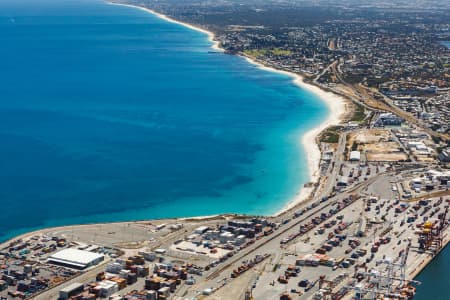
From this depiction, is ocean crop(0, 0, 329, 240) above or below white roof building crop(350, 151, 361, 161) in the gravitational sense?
below

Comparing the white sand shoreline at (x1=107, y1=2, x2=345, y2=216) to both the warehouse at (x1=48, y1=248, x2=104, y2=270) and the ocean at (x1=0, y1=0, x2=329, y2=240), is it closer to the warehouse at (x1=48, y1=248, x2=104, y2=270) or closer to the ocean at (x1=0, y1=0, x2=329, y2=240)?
the ocean at (x1=0, y1=0, x2=329, y2=240)

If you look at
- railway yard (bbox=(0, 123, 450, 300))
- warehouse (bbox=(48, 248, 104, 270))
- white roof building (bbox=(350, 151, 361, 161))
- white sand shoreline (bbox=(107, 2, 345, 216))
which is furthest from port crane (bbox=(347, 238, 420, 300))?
white roof building (bbox=(350, 151, 361, 161))

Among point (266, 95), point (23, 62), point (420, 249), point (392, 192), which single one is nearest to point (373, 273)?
point (420, 249)

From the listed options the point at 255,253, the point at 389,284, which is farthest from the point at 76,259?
the point at 389,284

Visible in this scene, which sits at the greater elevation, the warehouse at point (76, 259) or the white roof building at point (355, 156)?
the white roof building at point (355, 156)

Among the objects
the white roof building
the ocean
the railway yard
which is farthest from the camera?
the white roof building

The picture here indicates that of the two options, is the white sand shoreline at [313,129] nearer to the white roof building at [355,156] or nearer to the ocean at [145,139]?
the ocean at [145,139]

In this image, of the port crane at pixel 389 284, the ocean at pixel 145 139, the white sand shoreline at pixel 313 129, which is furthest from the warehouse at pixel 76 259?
the white sand shoreline at pixel 313 129
